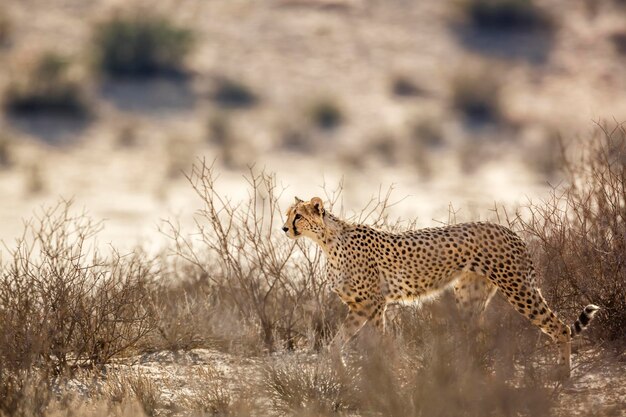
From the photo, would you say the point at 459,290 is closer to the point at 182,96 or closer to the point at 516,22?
the point at 182,96

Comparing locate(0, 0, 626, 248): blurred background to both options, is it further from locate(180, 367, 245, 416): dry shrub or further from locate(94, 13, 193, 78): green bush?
locate(180, 367, 245, 416): dry shrub

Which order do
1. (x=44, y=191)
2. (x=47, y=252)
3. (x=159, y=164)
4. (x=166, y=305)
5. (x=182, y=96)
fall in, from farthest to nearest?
(x=182, y=96)
(x=159, y=164)
(x=44, y=191)
(x=166, y=305)
(x=47, y=252)

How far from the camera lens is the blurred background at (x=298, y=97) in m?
19.6

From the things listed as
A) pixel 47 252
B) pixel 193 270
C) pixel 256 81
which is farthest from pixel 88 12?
pixel 47 252

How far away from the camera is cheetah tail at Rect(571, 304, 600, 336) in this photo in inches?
319

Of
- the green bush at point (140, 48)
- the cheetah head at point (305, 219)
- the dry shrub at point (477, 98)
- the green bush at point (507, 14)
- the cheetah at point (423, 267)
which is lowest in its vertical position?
the cheetah at point (423, 267)

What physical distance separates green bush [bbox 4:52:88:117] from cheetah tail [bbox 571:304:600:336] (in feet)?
51.3

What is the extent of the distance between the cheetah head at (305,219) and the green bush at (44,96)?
1453 centimetres

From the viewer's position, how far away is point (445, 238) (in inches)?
329

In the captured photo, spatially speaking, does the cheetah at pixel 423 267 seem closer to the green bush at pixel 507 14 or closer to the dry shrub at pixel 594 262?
the dry shrub at pixel 594 262

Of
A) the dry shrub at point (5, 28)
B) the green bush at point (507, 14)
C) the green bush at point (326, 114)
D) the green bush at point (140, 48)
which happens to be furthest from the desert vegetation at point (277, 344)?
the green bush at point (507, 14)

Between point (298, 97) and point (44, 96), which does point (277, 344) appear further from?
point (298, 97)

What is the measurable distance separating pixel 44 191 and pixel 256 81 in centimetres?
823

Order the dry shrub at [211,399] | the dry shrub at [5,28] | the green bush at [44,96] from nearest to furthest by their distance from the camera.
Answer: the dry shrub at [211,399] < the green bush at [44,96] < the dry shrub at [5,28]
